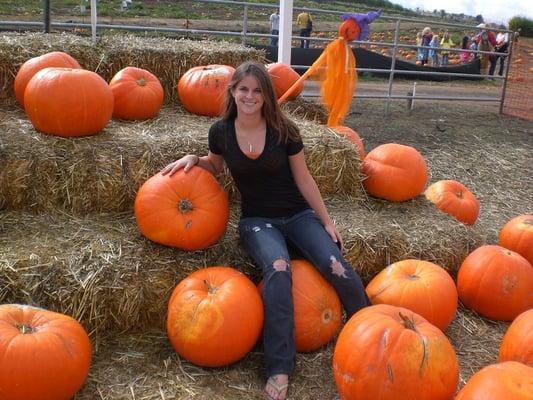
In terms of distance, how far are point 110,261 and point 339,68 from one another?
2710mm

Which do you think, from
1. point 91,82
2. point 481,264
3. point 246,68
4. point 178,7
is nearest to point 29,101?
point 91,82

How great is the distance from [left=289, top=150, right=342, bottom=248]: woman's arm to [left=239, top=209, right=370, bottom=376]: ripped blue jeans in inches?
1.7

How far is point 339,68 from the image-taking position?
4738 millimetres

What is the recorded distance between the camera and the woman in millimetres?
2861

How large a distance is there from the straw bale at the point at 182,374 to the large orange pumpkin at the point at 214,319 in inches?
3.4

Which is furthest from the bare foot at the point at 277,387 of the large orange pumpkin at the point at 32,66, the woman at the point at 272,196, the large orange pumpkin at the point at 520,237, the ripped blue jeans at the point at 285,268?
the large orange pumpkin at the point at 32,66

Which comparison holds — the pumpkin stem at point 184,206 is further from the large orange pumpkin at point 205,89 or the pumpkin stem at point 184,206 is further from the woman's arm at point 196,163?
the large orange pumpkin at point 205,89

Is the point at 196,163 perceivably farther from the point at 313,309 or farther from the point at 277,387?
the point at 277,387

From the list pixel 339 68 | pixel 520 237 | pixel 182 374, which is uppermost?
pixel 339 68

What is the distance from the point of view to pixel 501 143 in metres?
8.45

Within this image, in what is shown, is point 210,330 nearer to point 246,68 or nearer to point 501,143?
point 246,68

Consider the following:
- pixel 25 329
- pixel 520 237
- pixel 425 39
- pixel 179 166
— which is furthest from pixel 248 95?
pixel 425 39

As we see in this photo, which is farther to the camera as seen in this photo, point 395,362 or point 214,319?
point 214,319

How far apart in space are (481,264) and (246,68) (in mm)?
1853
